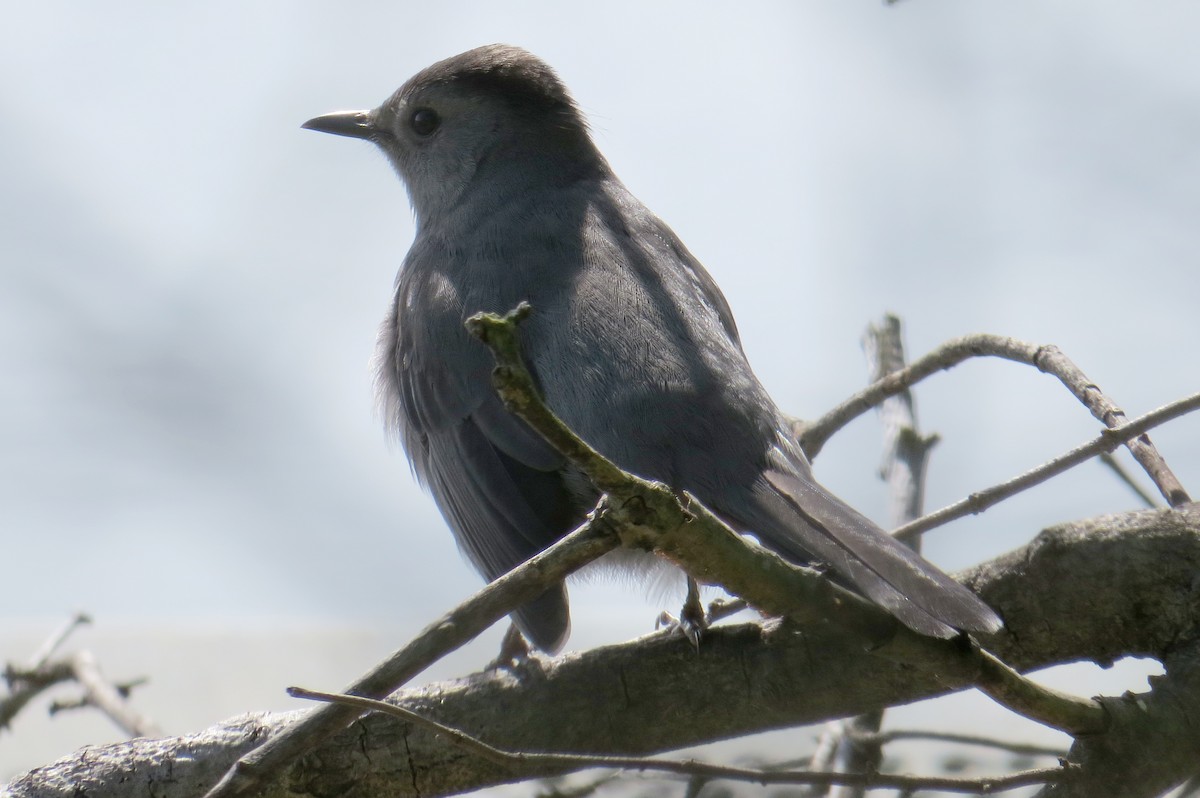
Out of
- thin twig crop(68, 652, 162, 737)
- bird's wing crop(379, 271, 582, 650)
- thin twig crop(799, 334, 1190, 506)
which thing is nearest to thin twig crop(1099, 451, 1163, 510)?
thin twig crop(799, 334, 1190, 506)

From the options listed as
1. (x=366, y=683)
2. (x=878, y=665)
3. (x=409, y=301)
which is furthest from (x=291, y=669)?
(x=366, y=683)

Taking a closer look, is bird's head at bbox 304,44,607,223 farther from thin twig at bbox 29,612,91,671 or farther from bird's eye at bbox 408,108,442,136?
thin twig at bbox 29,612,91,671

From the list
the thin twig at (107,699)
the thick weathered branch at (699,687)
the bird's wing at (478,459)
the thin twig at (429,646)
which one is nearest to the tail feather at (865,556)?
the thick weathered branch at (699,687)

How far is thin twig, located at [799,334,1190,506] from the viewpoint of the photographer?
2922mm

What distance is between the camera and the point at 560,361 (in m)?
3.62

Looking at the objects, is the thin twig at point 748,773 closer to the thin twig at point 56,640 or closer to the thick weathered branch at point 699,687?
the thick weathered branch at point 699,687

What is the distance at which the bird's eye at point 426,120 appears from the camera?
5379 mm

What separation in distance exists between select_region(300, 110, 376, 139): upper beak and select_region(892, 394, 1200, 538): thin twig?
3.49 metres

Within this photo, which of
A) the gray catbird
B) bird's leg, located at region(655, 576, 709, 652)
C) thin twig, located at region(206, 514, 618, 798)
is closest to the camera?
thin twig, located at region(206, 514, 618, 798)

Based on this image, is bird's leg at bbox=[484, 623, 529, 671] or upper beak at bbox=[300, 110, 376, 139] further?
upper beak at bbox=[300, 110, 376, 139]

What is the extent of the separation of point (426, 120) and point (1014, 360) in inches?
112

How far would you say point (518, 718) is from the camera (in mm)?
2807

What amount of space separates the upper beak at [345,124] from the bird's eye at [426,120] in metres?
0.32

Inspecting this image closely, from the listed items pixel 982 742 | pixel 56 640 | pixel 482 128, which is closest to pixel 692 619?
pixel 982 742
